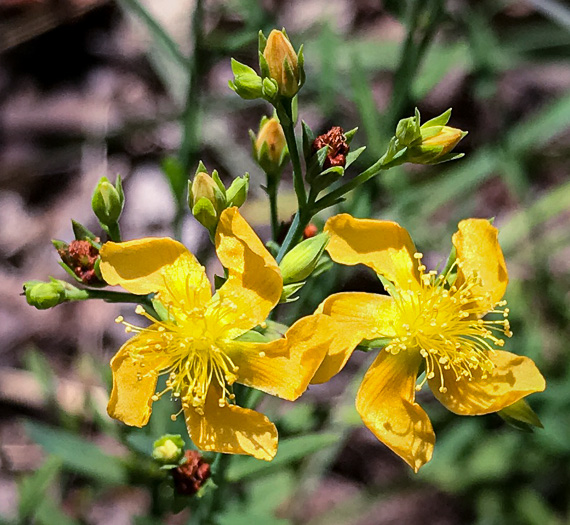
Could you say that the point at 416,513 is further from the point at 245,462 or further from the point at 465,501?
the point at 245,462

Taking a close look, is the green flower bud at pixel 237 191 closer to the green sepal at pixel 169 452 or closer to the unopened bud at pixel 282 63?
the unopened bud at pixel 282 63

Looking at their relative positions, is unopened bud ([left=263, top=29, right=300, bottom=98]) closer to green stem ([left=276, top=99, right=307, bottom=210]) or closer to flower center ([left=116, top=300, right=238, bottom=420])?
green stem ([left=276, top=99, right=307, bottom=210])

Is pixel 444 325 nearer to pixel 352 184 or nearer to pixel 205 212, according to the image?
pixel 352 184

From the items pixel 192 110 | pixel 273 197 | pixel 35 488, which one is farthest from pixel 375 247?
pixel 35 488

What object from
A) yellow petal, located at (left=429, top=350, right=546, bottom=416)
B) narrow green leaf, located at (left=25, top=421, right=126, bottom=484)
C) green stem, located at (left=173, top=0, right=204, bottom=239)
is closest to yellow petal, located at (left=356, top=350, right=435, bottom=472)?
yellow petal, located at (left=429, top=350, right=546, bottom=416)

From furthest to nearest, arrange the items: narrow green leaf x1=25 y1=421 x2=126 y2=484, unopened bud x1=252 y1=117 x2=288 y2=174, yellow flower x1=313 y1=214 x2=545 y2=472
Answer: narrow green leaf x1=25 y1=421 x2=126 y2=484 → unopened bud x1=252 y1=117 x2=288 y2=174 → yellow flower x1=313 y1=214 x2=545 y2=472

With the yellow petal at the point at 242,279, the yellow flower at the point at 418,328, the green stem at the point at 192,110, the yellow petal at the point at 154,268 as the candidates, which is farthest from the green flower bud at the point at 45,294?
the green stem at the point at 192,110

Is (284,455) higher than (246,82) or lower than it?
lower
